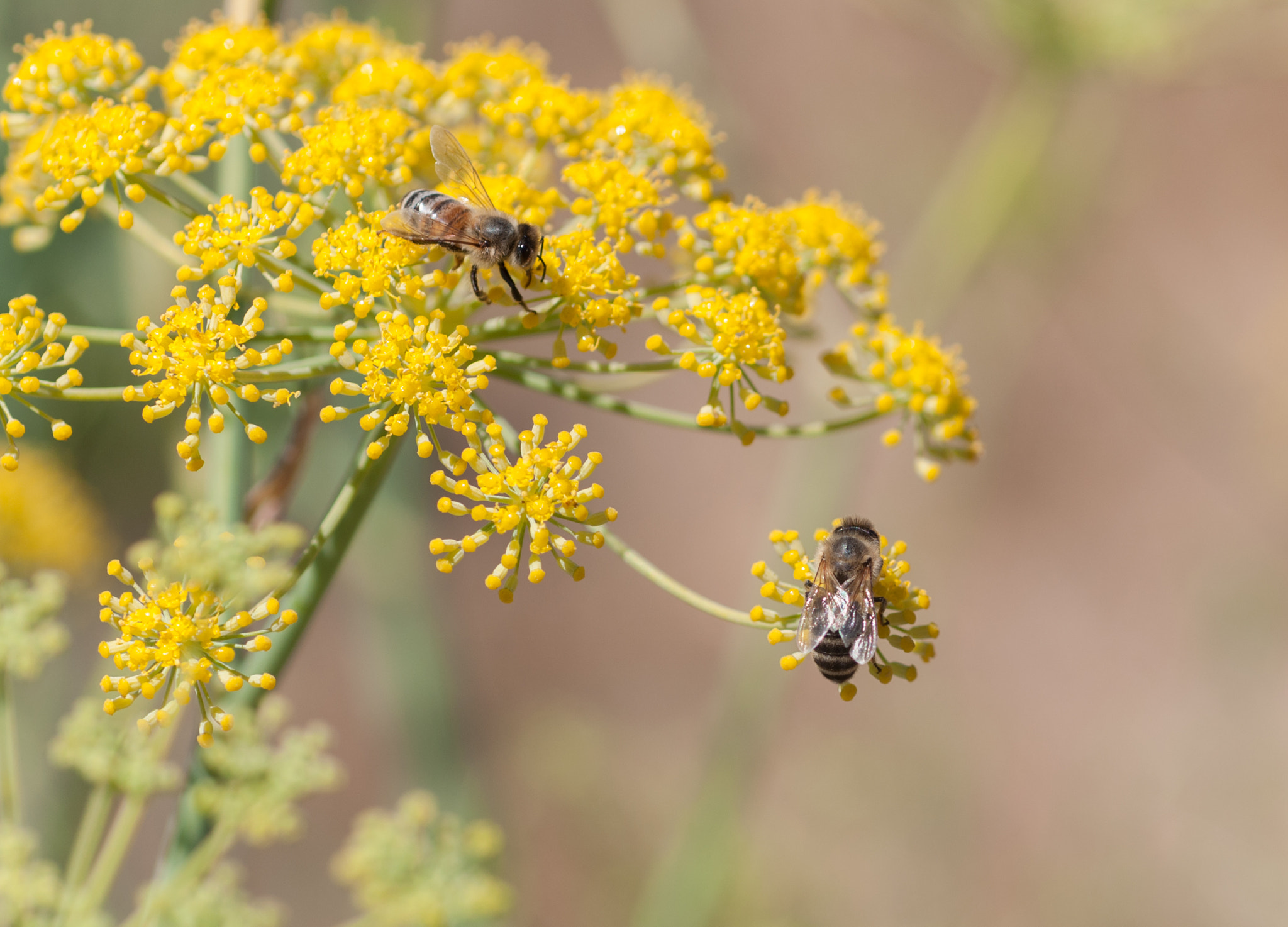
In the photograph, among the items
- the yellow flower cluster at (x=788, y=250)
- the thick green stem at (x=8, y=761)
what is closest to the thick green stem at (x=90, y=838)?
the thick green stem at (x=8, y=761)

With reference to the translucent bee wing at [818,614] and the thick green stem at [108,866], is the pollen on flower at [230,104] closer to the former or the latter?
the translucent bee wing at [818,614]

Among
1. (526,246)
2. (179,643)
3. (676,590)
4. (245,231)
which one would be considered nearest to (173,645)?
(179,643)

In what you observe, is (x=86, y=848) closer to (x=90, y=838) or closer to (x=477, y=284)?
(x=90, y=838)

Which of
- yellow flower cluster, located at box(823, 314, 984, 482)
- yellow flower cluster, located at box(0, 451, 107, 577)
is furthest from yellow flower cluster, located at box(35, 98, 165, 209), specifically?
yellow flower cluster, located at box(0, 451, 107, 577)

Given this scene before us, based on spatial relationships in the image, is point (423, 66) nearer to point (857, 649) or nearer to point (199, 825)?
point (857, 649)

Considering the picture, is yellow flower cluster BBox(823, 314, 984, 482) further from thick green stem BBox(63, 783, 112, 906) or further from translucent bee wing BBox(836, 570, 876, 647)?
thick green stem BBox(63, 783, 112, 906)

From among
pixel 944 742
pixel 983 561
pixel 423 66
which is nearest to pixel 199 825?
pixel 423 66
